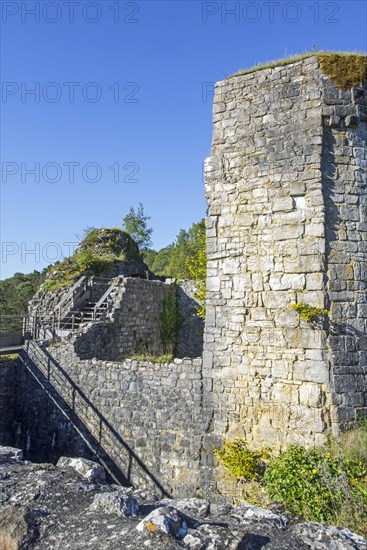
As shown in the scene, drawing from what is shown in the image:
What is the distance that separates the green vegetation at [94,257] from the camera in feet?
57.4

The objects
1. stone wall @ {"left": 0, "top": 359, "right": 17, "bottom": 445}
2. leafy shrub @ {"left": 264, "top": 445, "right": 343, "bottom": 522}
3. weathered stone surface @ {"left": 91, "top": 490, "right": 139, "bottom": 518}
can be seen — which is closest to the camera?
weathered stone surface @ {"left": 91, "top": 490, "right": 139, "bottom": 518}

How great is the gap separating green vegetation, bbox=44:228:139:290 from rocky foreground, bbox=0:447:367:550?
44.2 ft

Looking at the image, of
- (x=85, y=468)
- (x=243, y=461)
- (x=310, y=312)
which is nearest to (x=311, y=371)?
(x=310, y=312)

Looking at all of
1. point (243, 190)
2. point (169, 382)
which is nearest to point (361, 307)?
point (243, 190)

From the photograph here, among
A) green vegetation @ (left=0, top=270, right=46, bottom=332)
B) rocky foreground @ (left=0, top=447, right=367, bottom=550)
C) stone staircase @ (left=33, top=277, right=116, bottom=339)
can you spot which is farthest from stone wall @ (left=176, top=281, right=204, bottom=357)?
rocky foreground @ (left=0, top=447, right=367, bottom=550)

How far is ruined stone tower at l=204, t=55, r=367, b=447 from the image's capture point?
267 inches

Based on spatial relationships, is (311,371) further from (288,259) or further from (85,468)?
(85,468)

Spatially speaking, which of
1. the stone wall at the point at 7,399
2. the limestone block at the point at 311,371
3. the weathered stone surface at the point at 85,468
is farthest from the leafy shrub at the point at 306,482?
the stone wall at the point at 7,399

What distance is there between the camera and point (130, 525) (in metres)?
3.33

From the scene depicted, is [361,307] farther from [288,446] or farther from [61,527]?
[61,527]

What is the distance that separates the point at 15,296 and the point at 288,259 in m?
34.2

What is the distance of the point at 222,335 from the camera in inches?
298

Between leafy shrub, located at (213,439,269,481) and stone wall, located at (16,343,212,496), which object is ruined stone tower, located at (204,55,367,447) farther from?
stone wall, located at (16,343,212,496)

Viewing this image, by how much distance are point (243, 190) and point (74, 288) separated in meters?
10.0
